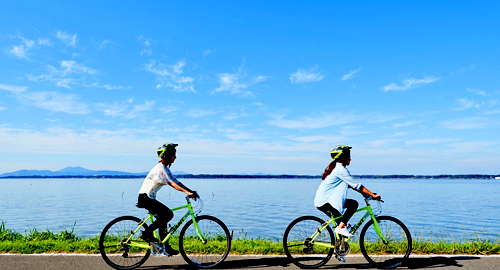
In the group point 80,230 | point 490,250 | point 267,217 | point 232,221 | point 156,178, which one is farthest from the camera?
point 267,217

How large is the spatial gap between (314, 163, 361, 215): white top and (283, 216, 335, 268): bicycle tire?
391mm

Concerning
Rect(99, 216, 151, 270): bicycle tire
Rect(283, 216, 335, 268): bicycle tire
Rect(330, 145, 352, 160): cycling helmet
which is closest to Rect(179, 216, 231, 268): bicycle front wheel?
Rect(99, 216, 151, 270): bicycle tire

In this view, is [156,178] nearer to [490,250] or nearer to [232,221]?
[490,250]

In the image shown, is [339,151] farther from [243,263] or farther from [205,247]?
[205,247]

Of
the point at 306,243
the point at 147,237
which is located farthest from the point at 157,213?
the point at 306,243

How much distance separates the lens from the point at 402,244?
6977 mm

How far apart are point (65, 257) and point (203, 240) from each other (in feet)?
8.47

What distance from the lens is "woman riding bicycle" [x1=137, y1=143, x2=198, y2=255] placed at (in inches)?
241

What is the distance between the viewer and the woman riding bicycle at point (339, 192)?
628cm

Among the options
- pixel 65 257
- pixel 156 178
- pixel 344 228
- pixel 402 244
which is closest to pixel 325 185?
pixel 344 228

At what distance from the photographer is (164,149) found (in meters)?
6.28

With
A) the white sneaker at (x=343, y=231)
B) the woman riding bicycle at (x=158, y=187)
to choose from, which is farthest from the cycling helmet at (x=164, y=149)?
the white sneaker at (x=343, y=231)

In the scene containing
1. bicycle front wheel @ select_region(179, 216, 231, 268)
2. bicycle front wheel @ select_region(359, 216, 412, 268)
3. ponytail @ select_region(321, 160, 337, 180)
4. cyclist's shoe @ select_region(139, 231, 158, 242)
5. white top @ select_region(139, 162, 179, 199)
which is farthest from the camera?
ponytail @ select_region(321, 160, 337, 180)

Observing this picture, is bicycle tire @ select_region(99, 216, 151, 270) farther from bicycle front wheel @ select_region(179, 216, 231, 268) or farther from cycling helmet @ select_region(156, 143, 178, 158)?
cycling helmet @ select_region(156, 143, 178, 158)
